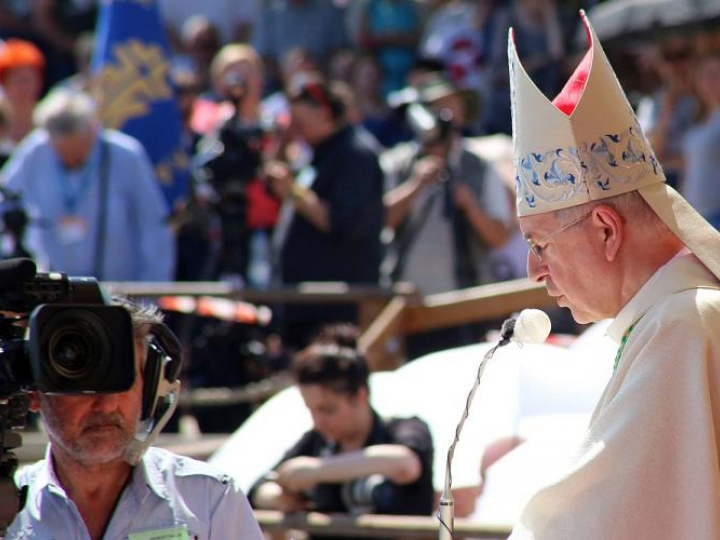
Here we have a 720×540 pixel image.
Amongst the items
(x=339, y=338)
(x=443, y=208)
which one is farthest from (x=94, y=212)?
(x=339, y=338)

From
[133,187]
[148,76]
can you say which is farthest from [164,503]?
[148,76]

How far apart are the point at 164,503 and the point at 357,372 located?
252 cm

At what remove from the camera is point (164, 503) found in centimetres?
380

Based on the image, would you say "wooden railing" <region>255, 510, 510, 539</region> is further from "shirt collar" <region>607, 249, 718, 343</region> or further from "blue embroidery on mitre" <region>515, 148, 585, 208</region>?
"shirt collar" <region>607, 249, 718, 343</region>

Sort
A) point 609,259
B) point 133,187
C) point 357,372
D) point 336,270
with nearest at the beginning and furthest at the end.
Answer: point 609,259 < point 357,372 < point 336,270 < point 133,187

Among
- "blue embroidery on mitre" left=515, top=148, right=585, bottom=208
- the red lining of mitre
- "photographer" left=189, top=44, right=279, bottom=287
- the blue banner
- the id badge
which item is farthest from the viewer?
the blue banner

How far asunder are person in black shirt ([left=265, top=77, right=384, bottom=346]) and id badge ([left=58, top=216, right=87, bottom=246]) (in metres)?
1.21

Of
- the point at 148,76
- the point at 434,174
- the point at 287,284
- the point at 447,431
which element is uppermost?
the point at 148,76

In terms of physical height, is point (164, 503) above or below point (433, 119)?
below

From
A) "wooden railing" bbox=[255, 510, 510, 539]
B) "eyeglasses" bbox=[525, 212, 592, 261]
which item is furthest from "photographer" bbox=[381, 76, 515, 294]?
"eyeglasses" bbox=[525, 212, 592, 261]

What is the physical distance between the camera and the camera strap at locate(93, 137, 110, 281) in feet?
29.9

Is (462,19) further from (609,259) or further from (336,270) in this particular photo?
(609,259)

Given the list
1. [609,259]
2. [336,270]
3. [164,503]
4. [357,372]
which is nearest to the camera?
[609,259]

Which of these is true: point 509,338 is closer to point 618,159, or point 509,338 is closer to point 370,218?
point 618,159
